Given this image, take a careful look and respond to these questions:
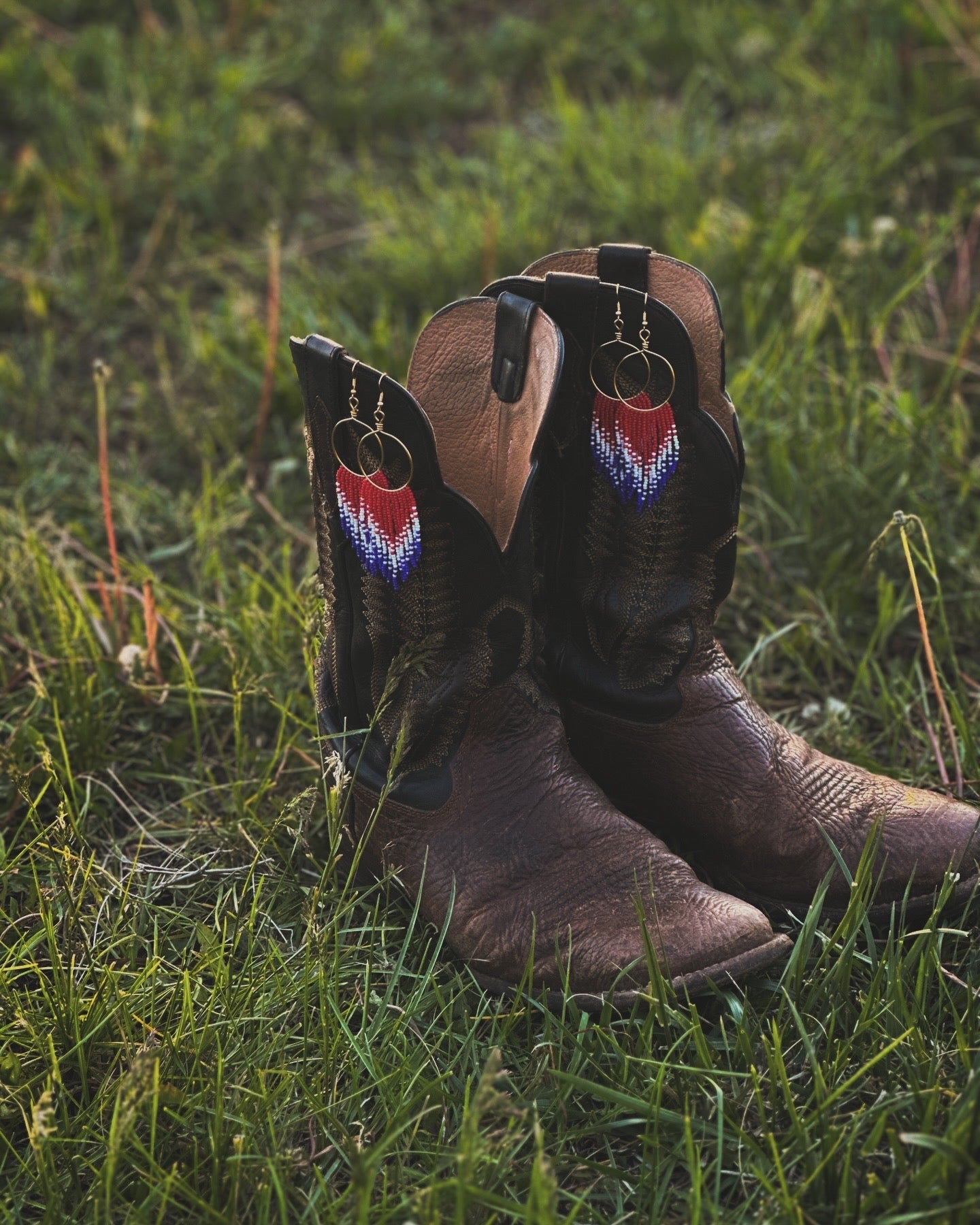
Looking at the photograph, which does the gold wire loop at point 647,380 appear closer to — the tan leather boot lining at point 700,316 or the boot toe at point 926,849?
the tan leather boot lining at point 700,316

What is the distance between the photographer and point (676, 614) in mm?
1496

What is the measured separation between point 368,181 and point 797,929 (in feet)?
8.11

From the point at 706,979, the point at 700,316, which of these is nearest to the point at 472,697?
the point at 706,979

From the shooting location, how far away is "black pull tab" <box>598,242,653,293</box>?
1.46 m

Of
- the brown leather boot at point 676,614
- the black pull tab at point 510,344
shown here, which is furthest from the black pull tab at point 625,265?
the black pull tab at point 510,344

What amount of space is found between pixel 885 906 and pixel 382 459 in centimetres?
78

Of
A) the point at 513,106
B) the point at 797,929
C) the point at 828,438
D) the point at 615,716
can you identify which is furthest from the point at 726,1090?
the point at 513,106

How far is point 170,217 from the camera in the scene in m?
3.23

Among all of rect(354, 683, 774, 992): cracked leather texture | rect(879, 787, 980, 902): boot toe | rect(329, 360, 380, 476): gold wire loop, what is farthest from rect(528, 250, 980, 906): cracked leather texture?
rect(329, 360, 380, 476): gold wire loop

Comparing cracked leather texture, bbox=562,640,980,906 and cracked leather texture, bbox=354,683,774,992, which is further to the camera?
cracked leather texture, bbox=562,640,980,906

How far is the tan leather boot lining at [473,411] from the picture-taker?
1.45 metres

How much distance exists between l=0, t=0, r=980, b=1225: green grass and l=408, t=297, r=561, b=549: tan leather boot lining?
0.93 ft

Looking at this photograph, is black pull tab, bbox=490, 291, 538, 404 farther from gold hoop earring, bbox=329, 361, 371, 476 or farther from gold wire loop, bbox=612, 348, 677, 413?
gold hoop earring, bbox=329, 361, 371, 476

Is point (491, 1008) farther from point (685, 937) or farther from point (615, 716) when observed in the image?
point (615, 716)
